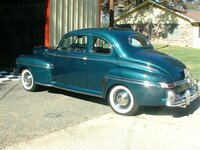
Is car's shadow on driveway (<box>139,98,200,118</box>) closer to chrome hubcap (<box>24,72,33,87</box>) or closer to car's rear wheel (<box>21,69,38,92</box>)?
car's rear wheel (<box>21,69,38,92</box>)

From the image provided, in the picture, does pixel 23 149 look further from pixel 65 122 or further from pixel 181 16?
pixel 181 16

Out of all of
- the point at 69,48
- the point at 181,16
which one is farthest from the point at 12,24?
the point at 181,16

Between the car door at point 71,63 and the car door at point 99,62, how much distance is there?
184mm

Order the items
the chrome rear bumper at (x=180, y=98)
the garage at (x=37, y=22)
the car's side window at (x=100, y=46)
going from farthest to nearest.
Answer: the garage at (x=37, y=22) < the car's side window at (x=100, y=46) < the chrome rear bumper at (x=180, y=98)

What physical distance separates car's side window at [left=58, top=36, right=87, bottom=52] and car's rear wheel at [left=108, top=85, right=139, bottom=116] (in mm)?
1317

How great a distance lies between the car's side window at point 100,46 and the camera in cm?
834

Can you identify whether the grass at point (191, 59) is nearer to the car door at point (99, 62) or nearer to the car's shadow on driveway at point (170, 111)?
the car's shadow on driveway at point (170, 111)

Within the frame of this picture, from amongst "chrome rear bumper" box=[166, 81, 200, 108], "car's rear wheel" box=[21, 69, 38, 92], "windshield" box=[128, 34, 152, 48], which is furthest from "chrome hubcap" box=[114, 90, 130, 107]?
"car's rear wheel" box=[21, 69, 38, 92]

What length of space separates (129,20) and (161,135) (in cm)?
3495

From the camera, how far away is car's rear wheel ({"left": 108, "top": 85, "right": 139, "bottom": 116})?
25.3 ft

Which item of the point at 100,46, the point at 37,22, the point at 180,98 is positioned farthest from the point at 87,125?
the point at 37,22

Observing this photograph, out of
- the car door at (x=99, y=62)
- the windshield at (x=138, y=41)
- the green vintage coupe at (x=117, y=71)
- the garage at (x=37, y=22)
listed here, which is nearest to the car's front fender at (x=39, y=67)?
the green vintage coupe at (x=117, y=71)

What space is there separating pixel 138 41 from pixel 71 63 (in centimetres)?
160

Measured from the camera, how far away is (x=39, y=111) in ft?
26.2
